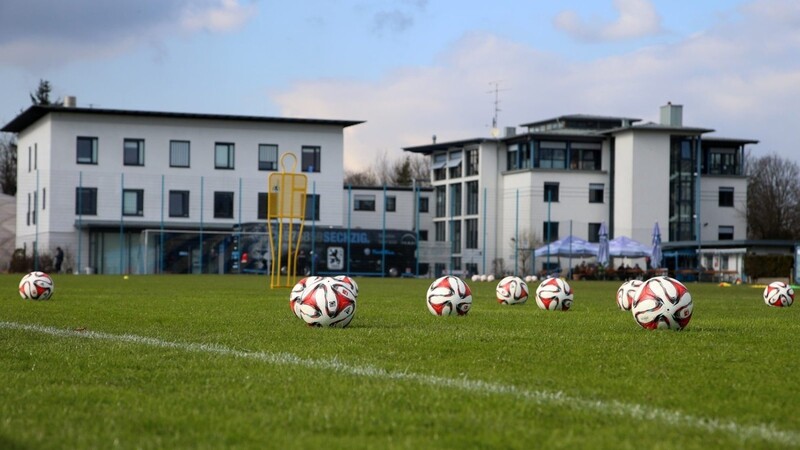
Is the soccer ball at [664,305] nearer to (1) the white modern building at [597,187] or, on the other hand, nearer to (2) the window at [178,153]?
(2) the window at [178,153]

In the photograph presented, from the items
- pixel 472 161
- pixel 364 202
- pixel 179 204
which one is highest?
pixel 472 161

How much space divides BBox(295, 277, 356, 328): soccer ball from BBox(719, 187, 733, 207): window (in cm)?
8056

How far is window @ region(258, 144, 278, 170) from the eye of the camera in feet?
259

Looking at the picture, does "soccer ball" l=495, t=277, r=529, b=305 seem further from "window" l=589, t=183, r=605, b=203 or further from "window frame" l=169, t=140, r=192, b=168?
"window" l=589, t=183, r=605, b=203

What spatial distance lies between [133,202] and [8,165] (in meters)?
43.1

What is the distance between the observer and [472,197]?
311 ft

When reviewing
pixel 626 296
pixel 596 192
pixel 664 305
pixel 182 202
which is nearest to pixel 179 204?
pixel 182 202

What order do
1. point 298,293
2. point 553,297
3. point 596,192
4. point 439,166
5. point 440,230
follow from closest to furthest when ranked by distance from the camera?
point 298,293 < point 553,297 < point 596,192 < point 440,230 < point 439,166

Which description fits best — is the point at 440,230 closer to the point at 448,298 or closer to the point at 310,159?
the point at 310,159

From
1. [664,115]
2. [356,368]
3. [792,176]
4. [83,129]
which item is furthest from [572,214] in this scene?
[356,368]

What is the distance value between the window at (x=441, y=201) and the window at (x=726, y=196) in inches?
888

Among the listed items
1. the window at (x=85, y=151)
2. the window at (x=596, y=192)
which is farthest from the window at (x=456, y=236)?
the window at (x=85, y=151)

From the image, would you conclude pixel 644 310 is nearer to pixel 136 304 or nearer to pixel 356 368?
pixel 356 368

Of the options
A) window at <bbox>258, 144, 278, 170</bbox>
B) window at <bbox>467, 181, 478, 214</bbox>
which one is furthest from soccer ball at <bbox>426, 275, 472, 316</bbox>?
window at <bbox>467, 181, 478, 214</bbox>
